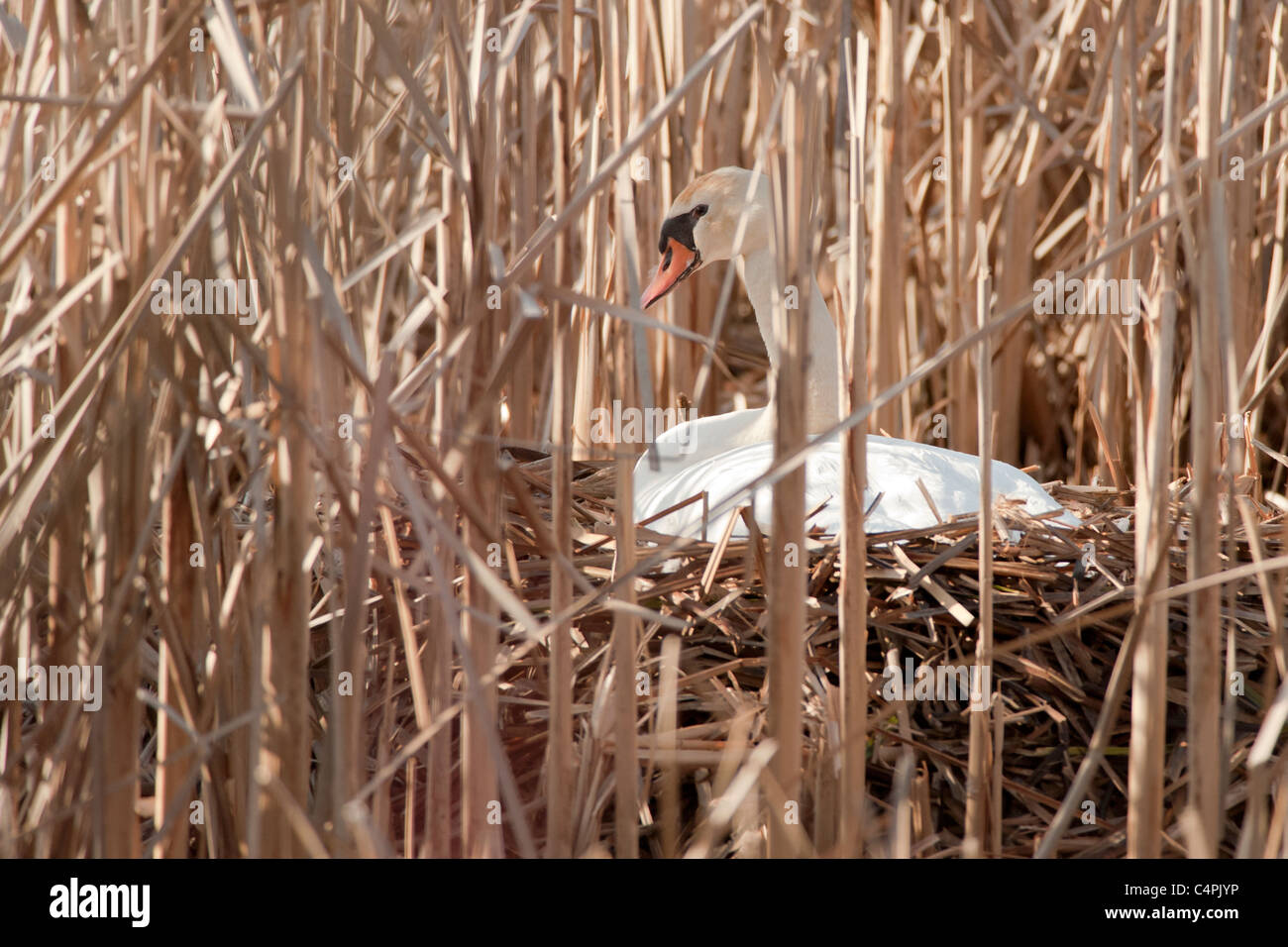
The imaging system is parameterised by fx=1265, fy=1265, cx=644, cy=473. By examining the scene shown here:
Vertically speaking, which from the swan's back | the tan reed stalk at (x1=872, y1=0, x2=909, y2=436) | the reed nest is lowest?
the reed nest

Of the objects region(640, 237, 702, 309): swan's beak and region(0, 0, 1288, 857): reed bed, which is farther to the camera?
region(640, 237, 702, 309): swan's beak

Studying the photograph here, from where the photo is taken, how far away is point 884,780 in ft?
5.78

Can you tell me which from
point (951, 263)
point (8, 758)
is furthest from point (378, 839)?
point (951, 263)

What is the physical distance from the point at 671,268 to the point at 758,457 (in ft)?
2.49

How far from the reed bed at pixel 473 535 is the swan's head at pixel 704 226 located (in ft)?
1.75

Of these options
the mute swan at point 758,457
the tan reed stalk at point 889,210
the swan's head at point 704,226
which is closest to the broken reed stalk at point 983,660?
the tan reed stalk at point 889,210

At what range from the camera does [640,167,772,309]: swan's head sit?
2.57 meters

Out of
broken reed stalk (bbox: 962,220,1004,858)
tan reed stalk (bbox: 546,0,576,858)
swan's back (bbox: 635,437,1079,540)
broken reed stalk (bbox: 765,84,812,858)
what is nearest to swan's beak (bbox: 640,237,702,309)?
swan's back (bbox: 635,437,1079,540)

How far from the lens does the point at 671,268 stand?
2754 millimetres

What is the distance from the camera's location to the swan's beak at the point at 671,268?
2721mm

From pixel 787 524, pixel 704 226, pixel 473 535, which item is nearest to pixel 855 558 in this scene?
pixel 787 524

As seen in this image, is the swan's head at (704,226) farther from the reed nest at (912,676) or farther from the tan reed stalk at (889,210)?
the reed nest at (912,676)

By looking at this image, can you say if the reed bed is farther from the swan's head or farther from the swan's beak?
the swan's beak

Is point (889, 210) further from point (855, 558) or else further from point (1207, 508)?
point (1207, 508)
